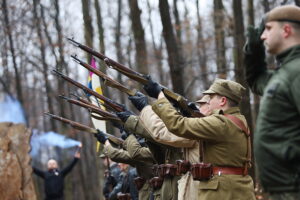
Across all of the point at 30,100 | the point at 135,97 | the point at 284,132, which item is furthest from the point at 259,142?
the point at 30,100

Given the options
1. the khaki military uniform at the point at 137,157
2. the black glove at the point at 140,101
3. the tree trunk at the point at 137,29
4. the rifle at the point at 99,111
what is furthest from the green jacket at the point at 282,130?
the tree trunk at the point at 137,29

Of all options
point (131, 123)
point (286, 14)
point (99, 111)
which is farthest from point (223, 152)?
point (99, 111)

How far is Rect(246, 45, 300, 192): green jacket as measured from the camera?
3418 millimetres

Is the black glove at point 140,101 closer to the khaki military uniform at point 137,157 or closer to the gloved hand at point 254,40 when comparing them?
the gloved hand at point 254,40

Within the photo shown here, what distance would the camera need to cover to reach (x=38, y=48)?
2656cm

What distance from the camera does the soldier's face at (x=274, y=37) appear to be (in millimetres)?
3609

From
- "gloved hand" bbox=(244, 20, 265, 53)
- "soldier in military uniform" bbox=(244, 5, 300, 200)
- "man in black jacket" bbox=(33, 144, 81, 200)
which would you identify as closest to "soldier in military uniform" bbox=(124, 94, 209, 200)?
"gloved hand" bbox=(244, 20, 265, 53)

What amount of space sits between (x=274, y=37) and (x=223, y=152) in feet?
6.53

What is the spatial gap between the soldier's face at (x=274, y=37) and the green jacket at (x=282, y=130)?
0.23 ft

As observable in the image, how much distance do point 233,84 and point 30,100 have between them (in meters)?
37.8

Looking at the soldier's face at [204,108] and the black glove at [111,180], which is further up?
the soldier's face at [204,108]

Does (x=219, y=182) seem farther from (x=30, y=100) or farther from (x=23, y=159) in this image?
(x=30, y=100)

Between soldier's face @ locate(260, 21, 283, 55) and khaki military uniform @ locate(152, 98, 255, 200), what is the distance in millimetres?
1560

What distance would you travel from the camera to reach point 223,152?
17.7ft
